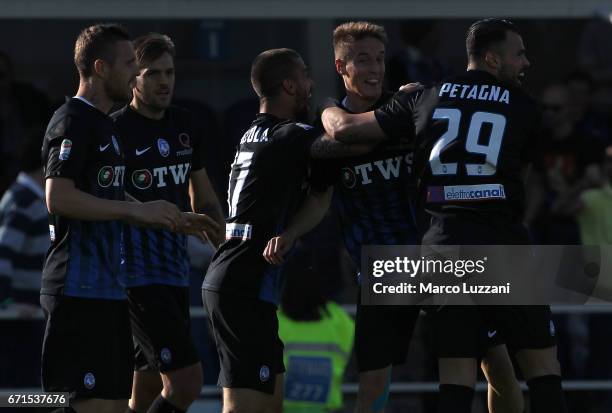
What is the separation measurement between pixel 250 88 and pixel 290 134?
3.71 m

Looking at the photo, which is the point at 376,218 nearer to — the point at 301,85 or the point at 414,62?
the point at 301,85

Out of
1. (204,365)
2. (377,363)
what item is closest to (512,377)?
(377,363)

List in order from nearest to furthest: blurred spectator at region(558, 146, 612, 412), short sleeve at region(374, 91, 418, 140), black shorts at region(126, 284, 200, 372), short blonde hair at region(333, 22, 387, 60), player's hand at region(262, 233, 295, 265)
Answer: short sleeve at region(374, 91, 418, 140) → player's hand at region(262, 233, 295, 265) → short blonde hair at region(333, 22, 387, 60) → black shorts at region(126, 284, 200, 372) → blurred spectator at region(558, 146, 612, 412)

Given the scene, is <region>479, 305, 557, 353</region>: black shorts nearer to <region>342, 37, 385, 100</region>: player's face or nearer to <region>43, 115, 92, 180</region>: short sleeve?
<region>342, 37, 385, 100</region>: player's face

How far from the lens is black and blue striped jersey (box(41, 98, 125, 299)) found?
21.8ft

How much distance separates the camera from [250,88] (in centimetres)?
1093

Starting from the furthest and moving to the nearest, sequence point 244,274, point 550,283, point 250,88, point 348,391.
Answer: point 250,88, point 348,391, point 550,283, point 244,274

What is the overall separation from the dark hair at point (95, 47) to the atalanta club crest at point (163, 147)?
0.98 metres

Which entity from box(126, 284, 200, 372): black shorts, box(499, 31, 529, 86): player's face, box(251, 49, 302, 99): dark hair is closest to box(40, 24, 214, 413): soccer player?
box(251, 49, 302, 99): dark hair

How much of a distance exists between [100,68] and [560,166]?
4.80 metres

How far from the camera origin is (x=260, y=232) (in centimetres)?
729

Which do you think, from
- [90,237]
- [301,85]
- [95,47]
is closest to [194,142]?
[301,85]

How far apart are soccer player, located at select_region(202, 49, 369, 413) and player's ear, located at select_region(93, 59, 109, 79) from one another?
82cm

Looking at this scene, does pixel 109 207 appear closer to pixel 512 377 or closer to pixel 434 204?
pixel 434 204
